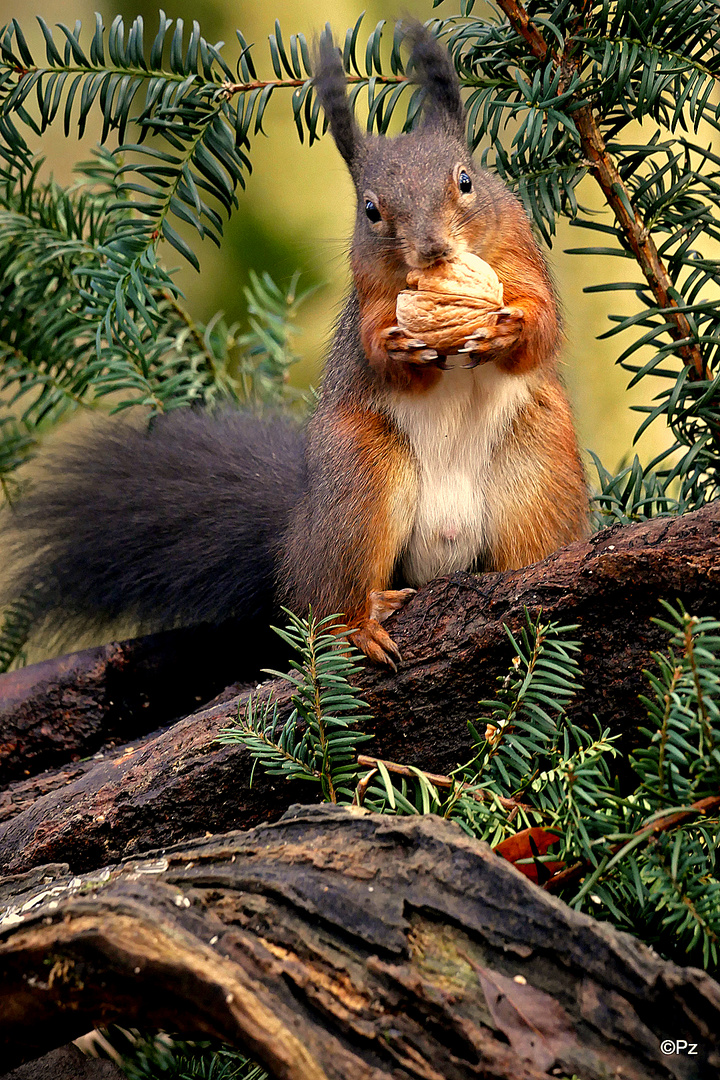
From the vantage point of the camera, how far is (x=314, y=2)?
1.59 metres

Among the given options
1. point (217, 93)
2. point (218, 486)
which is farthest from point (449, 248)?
point (218, 486)

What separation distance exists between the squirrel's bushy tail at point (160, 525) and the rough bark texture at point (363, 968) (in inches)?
22.4

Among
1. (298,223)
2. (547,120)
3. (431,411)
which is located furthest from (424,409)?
(298,223)

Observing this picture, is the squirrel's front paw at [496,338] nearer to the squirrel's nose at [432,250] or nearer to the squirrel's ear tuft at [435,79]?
the squirrel's nose at [432,250]

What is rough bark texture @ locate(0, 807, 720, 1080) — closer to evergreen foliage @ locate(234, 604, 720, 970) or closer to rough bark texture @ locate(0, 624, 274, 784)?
evergreen foliage @ locate(234, 604, 720, 970)

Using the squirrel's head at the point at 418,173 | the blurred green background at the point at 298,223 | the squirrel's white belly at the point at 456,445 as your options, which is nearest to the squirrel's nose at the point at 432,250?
the squirrel's head at the point at 418,173

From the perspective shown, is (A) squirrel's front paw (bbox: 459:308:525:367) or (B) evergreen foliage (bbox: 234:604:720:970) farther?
(A) squirrel's front paw (bbox: 459:308:525:367)

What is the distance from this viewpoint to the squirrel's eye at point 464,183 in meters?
0.82

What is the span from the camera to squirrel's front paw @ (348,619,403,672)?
64 centimetres

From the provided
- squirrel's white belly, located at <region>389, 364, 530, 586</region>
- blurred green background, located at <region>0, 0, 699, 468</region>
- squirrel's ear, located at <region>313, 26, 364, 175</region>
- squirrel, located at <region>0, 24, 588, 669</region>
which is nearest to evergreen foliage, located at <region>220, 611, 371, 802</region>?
squirrel, located at <region>0, 24, 588, 669</region>

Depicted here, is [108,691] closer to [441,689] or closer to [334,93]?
[441,689]

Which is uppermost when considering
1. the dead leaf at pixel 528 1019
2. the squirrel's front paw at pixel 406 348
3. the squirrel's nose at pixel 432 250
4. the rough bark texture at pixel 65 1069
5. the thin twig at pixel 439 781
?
the squirrel's nose at pixel 432 250

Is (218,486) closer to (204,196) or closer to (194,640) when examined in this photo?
(194,640)

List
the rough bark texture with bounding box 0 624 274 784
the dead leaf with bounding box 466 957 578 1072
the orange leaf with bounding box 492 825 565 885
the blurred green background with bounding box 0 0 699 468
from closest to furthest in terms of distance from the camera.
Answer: the dead leaf with bounding box 466 957 578 1072, the orange leaf with bounding box 492 825 565 885, the rough bark texture with bounding box 0 624 274 784, the blurred green background with bounding box 0 0 699 468
